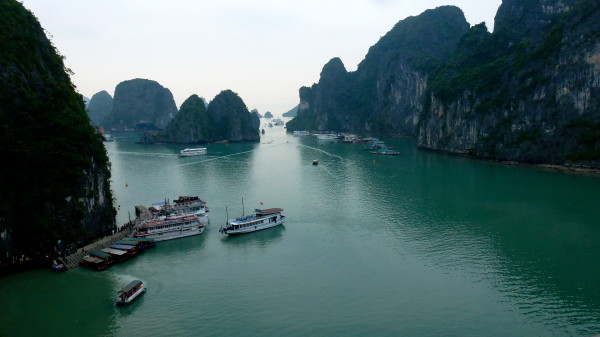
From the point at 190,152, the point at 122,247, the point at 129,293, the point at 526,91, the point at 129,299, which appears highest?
the point at 526,91

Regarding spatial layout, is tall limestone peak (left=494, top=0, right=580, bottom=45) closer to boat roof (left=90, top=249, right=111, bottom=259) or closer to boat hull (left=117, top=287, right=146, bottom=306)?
boat roof (left=90, top=249, right=111, bottom=259)

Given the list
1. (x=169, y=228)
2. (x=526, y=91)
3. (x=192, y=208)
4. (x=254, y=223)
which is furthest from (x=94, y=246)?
(x=526, y=91)

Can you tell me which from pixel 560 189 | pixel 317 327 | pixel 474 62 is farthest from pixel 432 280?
pixel 474 62

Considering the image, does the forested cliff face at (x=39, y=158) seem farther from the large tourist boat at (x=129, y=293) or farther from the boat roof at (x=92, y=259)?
the large tourist boat at (x=129, y=293)

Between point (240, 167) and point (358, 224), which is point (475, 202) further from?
point (240, 167)

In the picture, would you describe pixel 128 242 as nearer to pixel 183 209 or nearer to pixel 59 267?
pixel 59 267

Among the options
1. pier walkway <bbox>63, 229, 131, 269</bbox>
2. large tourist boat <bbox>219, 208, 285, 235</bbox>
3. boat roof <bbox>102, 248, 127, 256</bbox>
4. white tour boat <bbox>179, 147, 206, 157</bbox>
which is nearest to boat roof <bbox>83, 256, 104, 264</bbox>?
pier walkway <bbox>63, 229, 131, 269</bbox>
